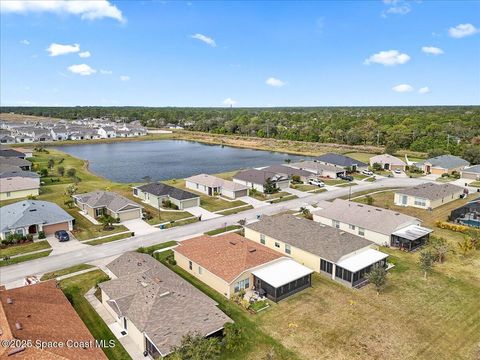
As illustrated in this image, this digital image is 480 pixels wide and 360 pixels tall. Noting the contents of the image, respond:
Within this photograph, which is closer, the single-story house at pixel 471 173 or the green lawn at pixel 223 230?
the green lawn at pixel 223 230

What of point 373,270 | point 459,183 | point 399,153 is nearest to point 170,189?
point 373,270

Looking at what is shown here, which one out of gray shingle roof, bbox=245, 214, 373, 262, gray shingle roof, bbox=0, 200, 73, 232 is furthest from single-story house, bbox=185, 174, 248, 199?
gray shingle roof, bbox=0, 200, 73, 232

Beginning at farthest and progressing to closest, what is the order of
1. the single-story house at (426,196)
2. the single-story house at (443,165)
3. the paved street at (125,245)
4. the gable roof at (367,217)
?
the single-story house at (443,165) < the single-story house at (426,196) < the gable roof at (367,217) < the paved street at (125,245)

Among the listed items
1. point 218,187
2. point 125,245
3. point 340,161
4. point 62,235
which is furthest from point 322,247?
point 340,161

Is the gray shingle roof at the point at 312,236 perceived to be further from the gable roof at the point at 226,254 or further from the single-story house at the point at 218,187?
the single-story house at the point at 218,187

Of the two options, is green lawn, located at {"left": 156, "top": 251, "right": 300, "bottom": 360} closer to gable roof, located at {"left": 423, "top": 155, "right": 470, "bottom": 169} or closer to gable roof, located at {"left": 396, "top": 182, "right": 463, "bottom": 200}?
gable roof, located at {"left": 396, "top": 182, "right": 463, "bottom": 200}

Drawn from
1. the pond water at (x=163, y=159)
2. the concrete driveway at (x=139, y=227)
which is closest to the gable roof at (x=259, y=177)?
the pond water at (x=163, y=159)
